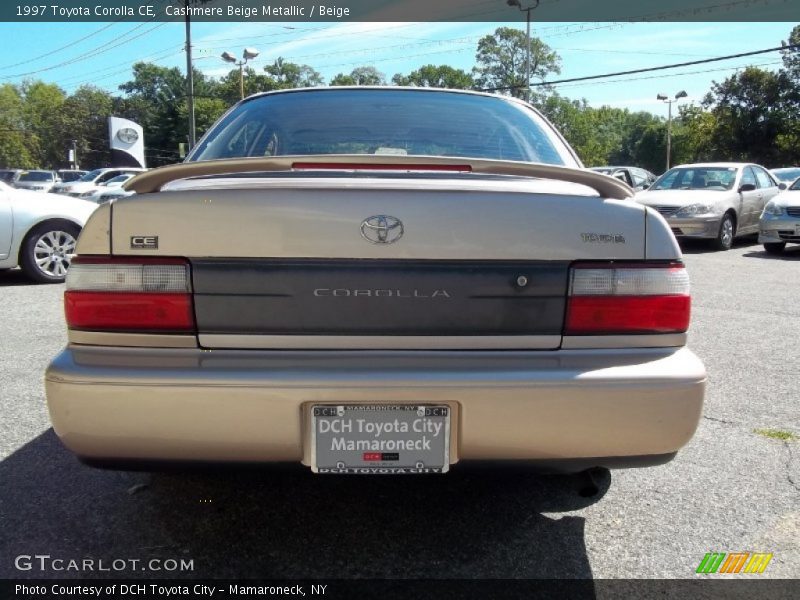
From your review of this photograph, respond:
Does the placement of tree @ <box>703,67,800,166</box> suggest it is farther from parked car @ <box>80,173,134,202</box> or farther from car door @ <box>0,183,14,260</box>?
car door @ <box>0,183,14,260</box>

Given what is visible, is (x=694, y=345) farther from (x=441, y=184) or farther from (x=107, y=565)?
(x=107, y=565)

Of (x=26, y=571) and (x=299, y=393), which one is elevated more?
(x=299, y=393)

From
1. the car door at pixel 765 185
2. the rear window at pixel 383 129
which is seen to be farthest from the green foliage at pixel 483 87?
the rear window at pixel 383 129

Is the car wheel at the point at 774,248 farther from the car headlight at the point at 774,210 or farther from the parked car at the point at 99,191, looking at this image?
the parked car at the point at 99,191

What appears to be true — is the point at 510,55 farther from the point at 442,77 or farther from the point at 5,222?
the point at 5,222

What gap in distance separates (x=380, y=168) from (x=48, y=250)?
6.65 metres

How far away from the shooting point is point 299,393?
6.24 ft

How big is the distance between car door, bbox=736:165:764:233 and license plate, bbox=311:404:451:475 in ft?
38.0

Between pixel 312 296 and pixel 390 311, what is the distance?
22 centimetres

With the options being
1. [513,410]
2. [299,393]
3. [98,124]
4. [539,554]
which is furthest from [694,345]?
[98,124]

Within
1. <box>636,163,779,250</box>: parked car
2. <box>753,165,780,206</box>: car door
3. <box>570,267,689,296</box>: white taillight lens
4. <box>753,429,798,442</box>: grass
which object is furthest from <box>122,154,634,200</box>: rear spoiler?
<box>753,165,780,206</box>: car door

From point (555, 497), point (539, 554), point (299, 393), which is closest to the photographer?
point (299, 393)

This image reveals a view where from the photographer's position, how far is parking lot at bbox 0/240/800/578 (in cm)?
225

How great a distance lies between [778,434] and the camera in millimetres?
3365
